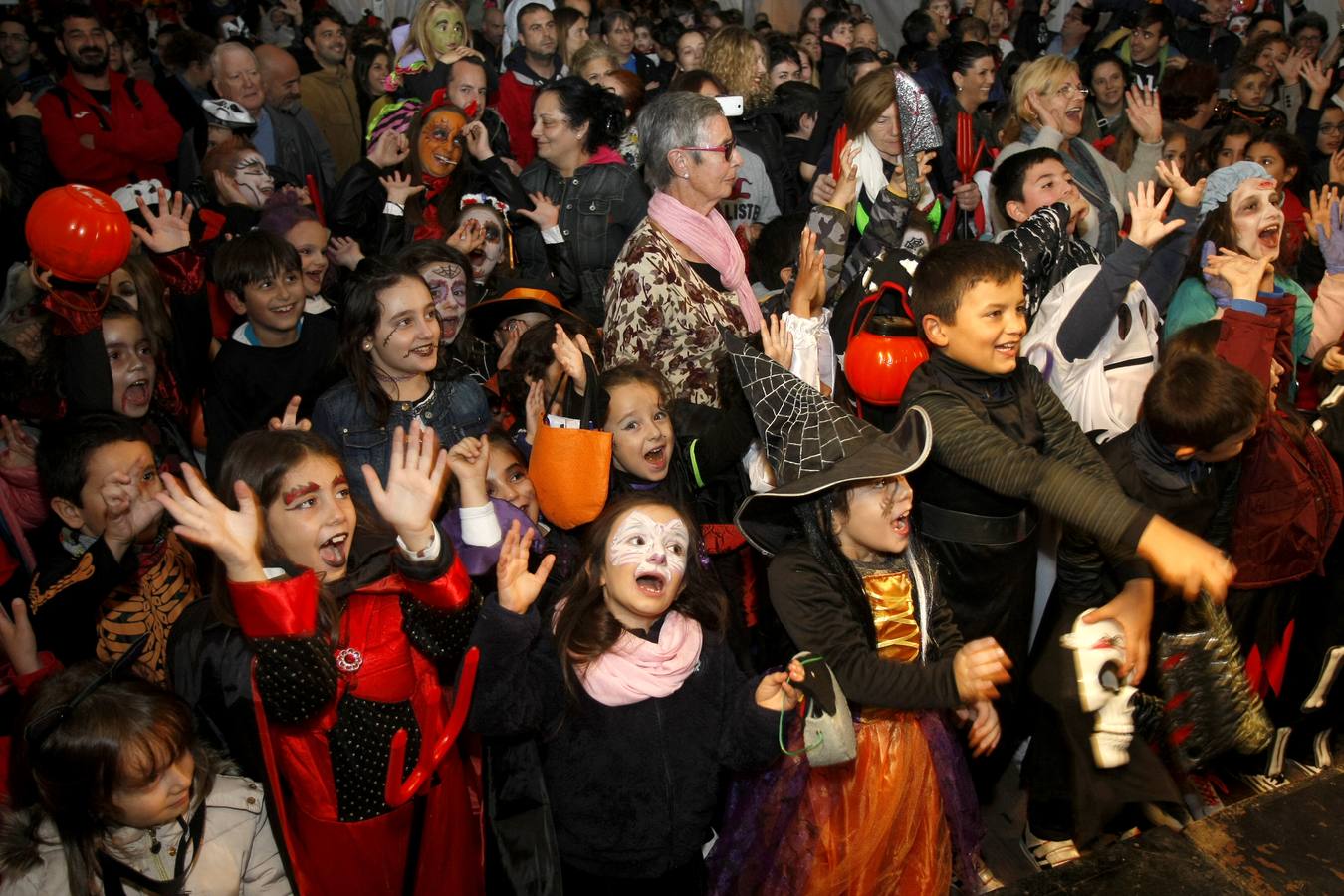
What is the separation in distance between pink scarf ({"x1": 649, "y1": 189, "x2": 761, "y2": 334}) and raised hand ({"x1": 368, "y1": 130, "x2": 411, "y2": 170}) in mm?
1804

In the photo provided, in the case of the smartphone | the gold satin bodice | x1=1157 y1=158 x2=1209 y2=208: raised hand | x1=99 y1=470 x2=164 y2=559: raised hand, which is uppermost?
x1=1157 y1=158 x2=1209 y2=208: raised hand

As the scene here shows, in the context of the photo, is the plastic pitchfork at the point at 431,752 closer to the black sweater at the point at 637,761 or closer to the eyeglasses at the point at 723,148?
the black sweater at the point at 637,761

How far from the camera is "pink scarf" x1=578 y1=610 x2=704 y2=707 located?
266 cm

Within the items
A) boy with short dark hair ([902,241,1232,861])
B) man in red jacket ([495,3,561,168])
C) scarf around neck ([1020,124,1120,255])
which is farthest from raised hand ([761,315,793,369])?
man in red jacket ([495,3,561,168])

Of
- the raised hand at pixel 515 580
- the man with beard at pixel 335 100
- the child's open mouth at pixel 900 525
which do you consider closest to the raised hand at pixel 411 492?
the raised hand at pixel 515 580

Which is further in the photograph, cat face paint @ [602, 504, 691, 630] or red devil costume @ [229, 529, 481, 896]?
cat face paint @ [602, 504, 691, 630]

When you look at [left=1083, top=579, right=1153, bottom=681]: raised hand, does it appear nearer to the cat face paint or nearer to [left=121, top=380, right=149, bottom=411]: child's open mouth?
the cat face paint

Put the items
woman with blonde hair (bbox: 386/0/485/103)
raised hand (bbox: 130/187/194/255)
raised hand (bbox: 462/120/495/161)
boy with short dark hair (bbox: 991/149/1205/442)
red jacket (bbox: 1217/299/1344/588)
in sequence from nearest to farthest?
1. red jacket (bbox: 1217/299/1344/588)
2. boy with short dark hair (bbox: 991/149/1205/442)
3. raised hand (bbox: 130/187/194/255)
4. raised hand (bbox: 462/120/495/161)
5. woman with blonde hair (bbox: 386/0/485/103)

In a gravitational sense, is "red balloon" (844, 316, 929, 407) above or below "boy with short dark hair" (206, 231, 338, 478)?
above

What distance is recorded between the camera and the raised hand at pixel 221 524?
2256 millimetres

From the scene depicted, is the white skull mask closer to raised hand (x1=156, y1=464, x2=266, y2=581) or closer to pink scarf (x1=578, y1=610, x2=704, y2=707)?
pink scarf (x1=578, y1=610, x2=704, y2=707)

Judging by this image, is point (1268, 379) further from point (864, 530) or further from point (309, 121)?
point (309, 121)

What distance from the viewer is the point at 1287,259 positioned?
4.62 meters

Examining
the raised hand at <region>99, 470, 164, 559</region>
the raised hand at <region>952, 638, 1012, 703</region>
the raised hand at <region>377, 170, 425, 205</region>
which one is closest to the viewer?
the raised hand at <region>952, 638, 1012, 703</region>
